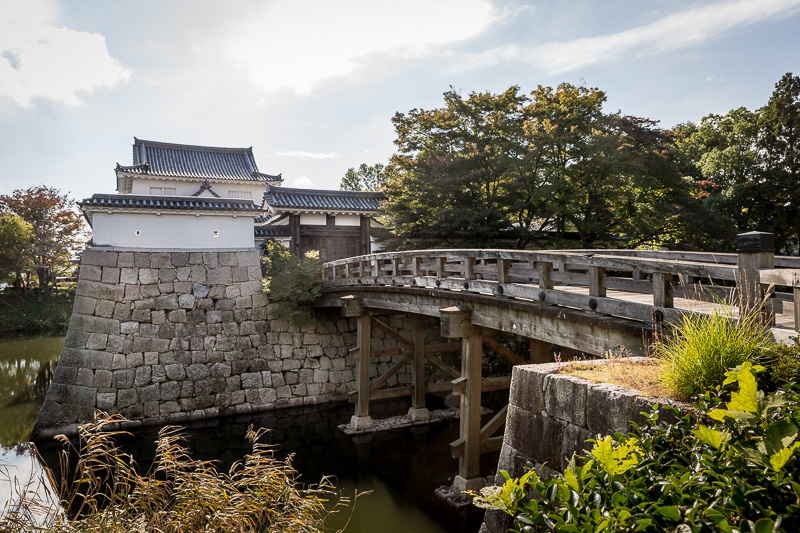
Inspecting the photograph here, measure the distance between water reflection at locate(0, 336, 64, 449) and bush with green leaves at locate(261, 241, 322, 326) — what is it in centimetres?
647

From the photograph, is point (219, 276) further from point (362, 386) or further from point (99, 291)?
point (362, 386)

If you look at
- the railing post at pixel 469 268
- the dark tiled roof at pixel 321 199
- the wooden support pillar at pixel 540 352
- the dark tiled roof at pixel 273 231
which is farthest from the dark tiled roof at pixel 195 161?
the wooden support pillar at pixel 540 352

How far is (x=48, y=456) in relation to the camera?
9.96m

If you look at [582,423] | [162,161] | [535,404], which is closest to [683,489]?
[582,423]

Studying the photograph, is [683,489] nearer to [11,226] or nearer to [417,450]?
[417,450]

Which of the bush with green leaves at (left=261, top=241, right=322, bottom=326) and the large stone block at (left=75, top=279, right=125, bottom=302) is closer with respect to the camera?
the large stone block at (left=75, top=279, right=125, bottom=302)

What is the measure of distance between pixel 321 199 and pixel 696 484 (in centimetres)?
1643

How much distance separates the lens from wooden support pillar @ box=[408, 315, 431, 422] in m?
11.4

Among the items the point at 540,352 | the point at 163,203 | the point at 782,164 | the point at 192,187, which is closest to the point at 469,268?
the point at 540,352

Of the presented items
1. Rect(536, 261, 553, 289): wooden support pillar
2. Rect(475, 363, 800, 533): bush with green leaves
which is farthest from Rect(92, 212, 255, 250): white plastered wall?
Rect(475, 363, 800, 533): bush with green leaves

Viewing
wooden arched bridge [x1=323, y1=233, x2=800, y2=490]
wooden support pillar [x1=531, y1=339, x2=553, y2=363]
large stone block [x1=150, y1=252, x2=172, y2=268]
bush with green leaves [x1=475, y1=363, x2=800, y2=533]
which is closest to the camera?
bush with green leaves [x1=475, y1=363, x2=800, y2=533]

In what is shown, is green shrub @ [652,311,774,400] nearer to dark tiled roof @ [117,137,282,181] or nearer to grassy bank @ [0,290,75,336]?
dark tiled roof @ [117,137,282,181]

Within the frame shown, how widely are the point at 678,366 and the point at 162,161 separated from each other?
2423 cm

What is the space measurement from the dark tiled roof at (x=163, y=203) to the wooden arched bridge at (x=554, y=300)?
208 inches
